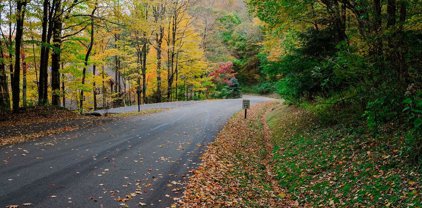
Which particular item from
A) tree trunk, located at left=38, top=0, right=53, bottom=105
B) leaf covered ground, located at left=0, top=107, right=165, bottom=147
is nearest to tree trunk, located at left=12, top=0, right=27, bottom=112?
leaf covered ground, located at left=0, top=107, right=165, bottom=147

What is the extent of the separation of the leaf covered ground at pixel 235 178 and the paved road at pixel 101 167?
0.47 metres

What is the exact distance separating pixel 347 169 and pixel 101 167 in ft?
21.8

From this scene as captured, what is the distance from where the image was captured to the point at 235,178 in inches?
368

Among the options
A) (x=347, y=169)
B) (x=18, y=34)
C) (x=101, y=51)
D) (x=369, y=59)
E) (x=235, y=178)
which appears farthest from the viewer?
(x=101, y=51)

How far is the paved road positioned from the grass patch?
3.21 meters

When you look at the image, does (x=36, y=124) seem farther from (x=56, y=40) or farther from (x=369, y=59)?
(x=369, y=59)

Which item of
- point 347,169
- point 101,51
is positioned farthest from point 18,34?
point 347,169

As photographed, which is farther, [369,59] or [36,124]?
[36,124]

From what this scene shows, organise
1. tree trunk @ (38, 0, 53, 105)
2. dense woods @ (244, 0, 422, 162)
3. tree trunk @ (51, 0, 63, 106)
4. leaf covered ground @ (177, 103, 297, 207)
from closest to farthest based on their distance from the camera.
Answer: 1. leaf covered ground @ (177, 103, 297, 207)
2. dense woods @ (244, 0, 422, 162)
3. tree trunk @ (38, 0, 53, 105)
4. tree trunk @ (51, 0, 63, 106)

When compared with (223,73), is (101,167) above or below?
below

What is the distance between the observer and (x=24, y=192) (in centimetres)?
699

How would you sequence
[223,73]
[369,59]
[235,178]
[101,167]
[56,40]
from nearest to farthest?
1. [101,167]
2. [235,178]
3. [369,59]
4. [56,40]
5. [223,73]

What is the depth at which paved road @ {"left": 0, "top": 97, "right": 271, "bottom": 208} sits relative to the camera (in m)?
6.99

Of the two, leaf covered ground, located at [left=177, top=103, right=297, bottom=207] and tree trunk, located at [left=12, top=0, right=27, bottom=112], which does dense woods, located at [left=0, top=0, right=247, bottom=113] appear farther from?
leaf covered ground, located at [left=177, top=103, right=297, bottom=207]
